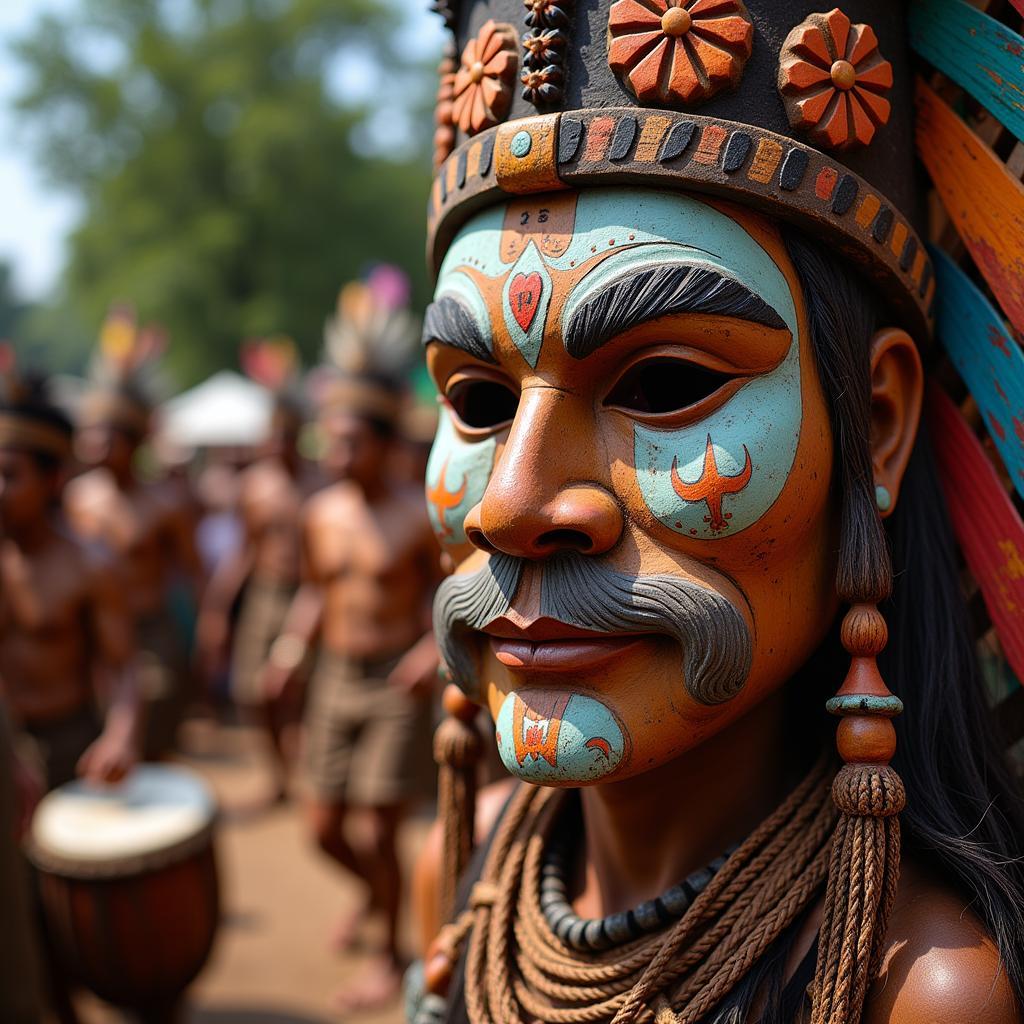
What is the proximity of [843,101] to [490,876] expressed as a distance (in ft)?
4.45

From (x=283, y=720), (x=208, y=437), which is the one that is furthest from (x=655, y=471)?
(x=208, y=437)

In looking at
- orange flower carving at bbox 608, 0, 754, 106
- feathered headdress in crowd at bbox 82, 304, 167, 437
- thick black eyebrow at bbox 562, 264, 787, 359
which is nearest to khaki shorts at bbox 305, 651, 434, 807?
feathered headdress in crowd at bbox 82, 304, 167, 437

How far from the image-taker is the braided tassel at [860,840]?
1.33 meters

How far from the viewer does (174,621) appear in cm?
711

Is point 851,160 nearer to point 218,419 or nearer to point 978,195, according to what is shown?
point 978,195

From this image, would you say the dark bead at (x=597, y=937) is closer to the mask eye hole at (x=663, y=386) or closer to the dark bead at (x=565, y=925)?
the dark bead at (x=565, y=925)

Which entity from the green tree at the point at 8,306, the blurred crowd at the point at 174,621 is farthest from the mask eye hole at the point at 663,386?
the green tree at the point at 8,306

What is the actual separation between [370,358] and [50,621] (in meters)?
2.02

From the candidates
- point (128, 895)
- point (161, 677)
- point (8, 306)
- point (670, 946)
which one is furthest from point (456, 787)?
point (8, 306)

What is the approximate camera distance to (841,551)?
1.48m

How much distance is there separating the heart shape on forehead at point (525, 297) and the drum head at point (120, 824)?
2738mm

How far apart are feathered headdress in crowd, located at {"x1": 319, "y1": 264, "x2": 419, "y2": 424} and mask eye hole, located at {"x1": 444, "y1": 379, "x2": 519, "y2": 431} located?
3726 millimetres

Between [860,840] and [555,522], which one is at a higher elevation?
[555,522]

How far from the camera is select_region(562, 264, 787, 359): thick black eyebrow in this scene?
1.40m
